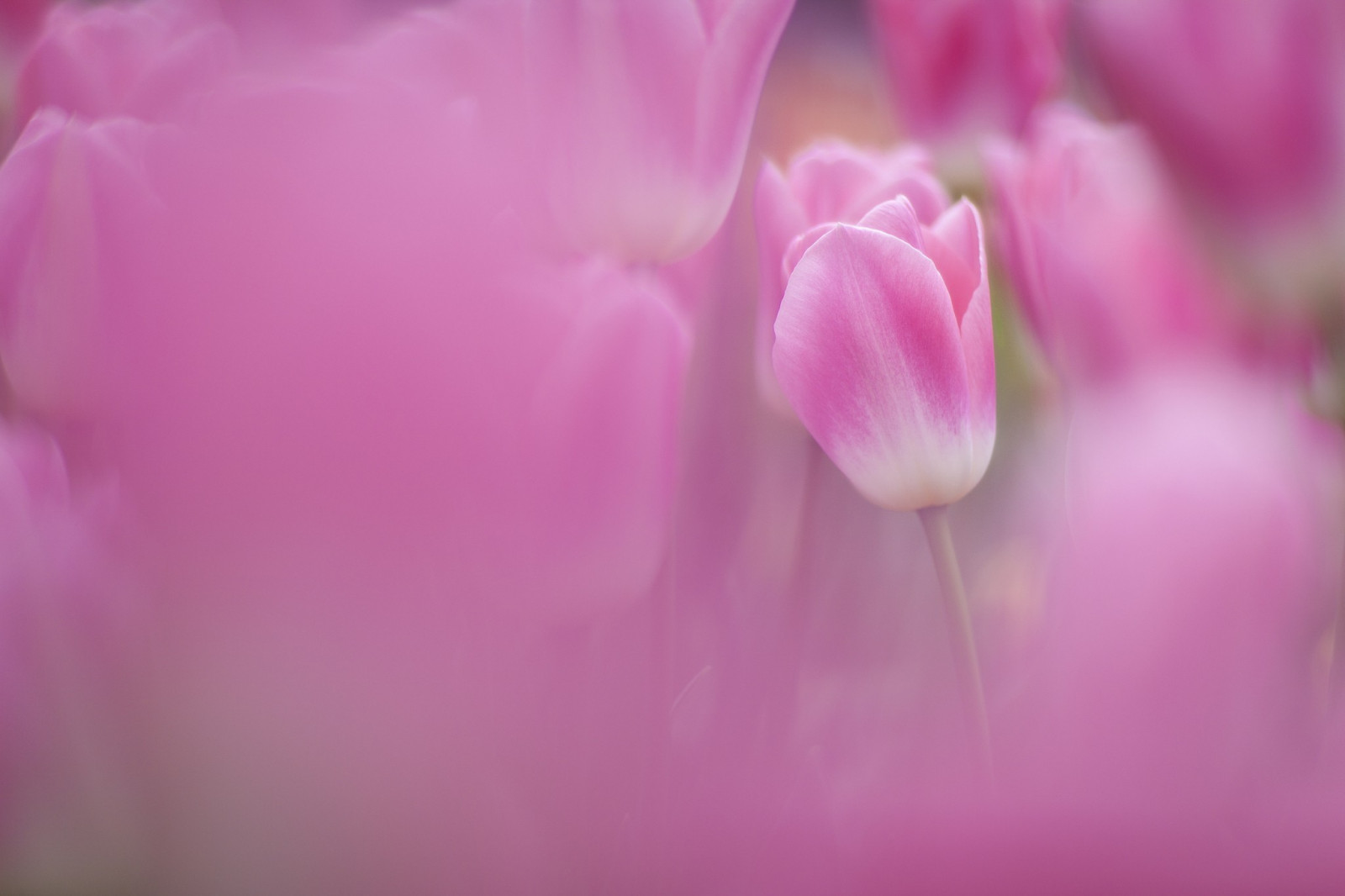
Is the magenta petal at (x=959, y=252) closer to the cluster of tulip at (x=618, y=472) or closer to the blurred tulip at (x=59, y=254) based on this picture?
the cluster of tulip at (x=618, y=472)

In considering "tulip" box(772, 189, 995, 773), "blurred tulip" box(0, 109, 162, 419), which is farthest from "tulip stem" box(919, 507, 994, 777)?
"blurred tulip" box(0, 109, 162, 419)

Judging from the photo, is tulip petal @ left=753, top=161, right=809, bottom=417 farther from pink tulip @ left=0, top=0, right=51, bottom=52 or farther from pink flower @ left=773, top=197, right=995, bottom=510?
pink tulip @ left=0, top=0, right=51, bottom=52

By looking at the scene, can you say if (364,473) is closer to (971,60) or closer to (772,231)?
(772,231)

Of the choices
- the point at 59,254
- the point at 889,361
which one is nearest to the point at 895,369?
the point at 889,361

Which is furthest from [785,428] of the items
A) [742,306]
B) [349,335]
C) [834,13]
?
[834,13]

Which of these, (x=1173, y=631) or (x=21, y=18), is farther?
(x=21, y=18)


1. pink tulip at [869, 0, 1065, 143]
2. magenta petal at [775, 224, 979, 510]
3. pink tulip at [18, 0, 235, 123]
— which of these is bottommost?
magenta petal at [775, 224, 979, 510]

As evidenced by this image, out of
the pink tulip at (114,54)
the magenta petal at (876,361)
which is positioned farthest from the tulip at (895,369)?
the pink tulip at (114,54)
